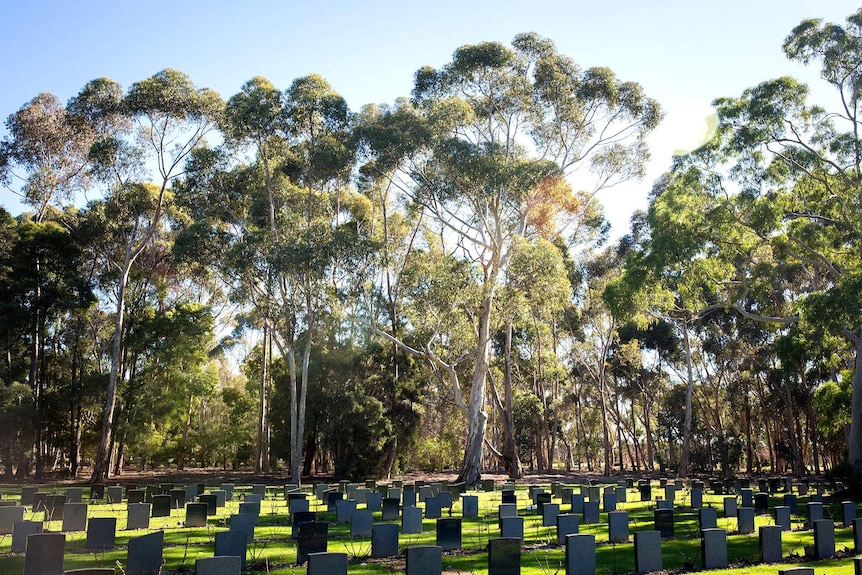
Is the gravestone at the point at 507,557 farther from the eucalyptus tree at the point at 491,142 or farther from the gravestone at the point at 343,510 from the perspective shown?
the eucalyptus tree at the point at 491,142

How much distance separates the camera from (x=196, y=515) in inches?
535

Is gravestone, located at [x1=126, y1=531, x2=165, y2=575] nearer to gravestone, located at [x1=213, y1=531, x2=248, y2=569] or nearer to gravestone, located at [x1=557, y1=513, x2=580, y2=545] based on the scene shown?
gravestone, located at [x1=213, y1=531, x2=248, y2=569]

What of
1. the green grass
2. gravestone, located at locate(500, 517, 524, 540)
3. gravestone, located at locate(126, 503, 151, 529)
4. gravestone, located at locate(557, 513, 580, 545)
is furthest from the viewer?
gravestone, located at locate(126, 503, 151, 529)

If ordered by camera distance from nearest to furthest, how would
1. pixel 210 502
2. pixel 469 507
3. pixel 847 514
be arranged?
pixel 847 514, pixel 210 502, pixel 469 507

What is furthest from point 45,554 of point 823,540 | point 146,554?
point 823,540

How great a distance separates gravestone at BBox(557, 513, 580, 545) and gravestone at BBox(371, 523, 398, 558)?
9.94ft

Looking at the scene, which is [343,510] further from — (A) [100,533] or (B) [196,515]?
(A) [100,533]

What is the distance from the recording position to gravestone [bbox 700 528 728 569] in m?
9.60

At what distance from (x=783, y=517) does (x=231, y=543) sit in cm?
1010

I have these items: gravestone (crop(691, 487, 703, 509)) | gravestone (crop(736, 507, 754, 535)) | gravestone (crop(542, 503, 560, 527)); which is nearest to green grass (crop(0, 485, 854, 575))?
gravestone (crop(542, 503, 560, 527))

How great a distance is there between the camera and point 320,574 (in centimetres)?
751

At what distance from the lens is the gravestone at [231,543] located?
9.27 meters

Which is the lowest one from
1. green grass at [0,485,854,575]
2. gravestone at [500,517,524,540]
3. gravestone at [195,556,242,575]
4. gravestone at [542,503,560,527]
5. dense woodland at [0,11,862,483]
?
green grass at [0,485,854,575]

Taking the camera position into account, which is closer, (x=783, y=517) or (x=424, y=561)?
(x=424, y=561)
